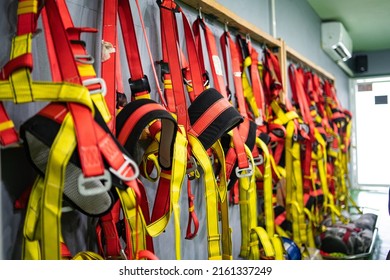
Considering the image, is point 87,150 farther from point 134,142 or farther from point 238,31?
point 238,31

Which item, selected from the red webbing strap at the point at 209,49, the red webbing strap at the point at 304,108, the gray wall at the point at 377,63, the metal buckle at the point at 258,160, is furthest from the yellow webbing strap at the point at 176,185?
the red webbing strap at the point at 304,108

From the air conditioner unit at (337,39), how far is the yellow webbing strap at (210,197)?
986mm

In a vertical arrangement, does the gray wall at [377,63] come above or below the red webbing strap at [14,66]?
above

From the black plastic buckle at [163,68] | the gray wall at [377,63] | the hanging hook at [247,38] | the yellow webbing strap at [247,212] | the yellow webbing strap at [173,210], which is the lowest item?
the yellow webbing strap at [247,212]

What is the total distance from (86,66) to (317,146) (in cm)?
132

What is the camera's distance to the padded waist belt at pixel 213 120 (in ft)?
2.74

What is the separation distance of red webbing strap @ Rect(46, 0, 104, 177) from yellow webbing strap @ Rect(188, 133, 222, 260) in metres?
0.33

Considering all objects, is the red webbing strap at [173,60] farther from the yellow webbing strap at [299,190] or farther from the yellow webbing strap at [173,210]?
the yellow webbing strap at [299,190]

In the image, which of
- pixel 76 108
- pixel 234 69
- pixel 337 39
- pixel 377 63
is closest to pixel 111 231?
pixel 76 108

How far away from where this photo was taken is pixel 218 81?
3.43ft

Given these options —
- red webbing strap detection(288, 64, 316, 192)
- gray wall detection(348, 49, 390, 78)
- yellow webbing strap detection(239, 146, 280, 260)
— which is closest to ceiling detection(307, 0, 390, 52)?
gray wall detection(348, 49, 390, 78)

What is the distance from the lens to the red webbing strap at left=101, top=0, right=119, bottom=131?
651 mm

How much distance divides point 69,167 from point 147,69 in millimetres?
360

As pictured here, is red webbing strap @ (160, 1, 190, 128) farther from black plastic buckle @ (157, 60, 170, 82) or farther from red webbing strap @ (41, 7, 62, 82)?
red webbing strap @ (41, 7, 62, 82)
